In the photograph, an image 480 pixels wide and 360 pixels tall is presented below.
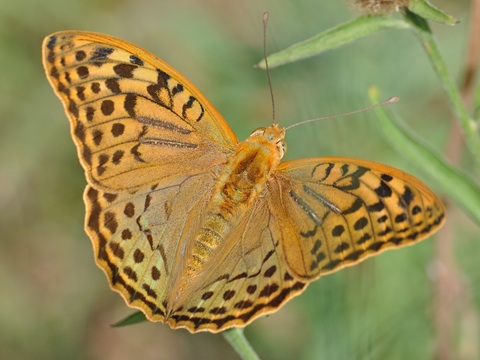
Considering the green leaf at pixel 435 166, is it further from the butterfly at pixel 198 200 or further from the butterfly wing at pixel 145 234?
the butterfly wing at pixel 145 234

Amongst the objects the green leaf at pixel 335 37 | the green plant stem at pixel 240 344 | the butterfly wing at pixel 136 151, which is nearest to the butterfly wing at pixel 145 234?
the butterfly wing at pixel 136 151

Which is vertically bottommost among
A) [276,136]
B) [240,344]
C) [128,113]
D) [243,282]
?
[240,344]

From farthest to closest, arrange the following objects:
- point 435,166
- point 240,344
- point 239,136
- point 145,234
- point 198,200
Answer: point 239,136 < point 435,166 < point 198,200 < point 145,234 < point 240,344

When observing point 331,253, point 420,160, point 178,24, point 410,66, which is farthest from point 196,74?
point 331,253

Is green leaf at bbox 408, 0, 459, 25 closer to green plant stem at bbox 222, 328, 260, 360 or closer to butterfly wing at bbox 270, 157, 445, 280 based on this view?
butterfly wing at bbox 270, 157, 445, 280

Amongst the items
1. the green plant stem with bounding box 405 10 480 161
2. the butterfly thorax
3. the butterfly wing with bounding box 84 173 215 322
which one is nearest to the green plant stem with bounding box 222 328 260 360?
the butterfly wing with bounding box 84 173 215 322

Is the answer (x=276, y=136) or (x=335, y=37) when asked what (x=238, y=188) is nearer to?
(x=276, y=136)

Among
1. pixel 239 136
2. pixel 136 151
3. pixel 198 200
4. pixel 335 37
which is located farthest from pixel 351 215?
pixel 239 136
